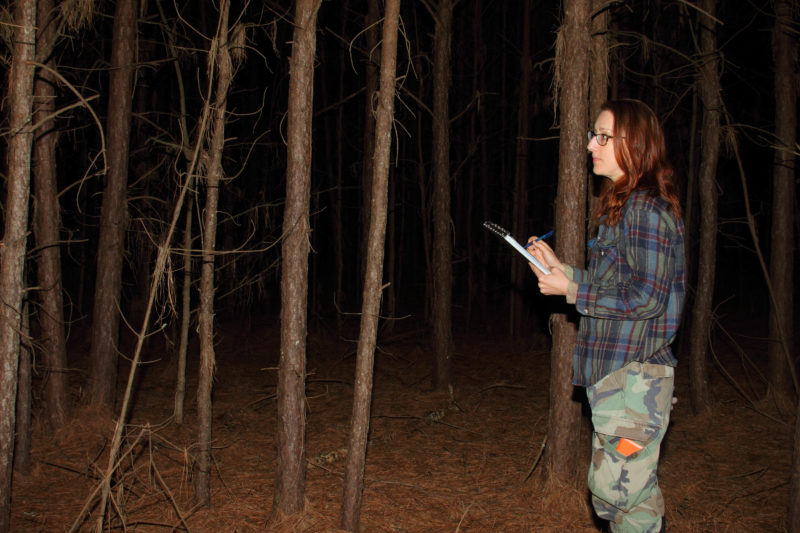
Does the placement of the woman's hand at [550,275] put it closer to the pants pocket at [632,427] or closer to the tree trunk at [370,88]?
the pants pocket at [632,427]

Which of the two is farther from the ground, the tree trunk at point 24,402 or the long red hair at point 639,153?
the long red hair at point 639,153

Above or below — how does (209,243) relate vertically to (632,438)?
above

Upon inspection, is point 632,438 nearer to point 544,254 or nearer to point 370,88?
point 544,254

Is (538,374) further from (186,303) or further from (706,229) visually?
(186,303)

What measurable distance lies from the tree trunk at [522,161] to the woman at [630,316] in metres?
10.0

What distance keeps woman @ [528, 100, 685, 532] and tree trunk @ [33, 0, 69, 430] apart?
19.1 feet

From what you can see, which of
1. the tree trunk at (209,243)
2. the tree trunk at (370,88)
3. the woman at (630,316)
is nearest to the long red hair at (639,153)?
the woman at (630,316)

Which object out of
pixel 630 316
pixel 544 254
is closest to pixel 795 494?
pixel 630 316

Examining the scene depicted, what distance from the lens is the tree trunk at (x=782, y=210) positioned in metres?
8.73

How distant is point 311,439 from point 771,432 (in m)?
6.07

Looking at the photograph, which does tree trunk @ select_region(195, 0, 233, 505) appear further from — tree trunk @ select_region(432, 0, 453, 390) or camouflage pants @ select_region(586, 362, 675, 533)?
tree trunk @ select_region(432, 0, 453, 390)

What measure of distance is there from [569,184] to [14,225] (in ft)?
15.1

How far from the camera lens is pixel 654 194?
277 cm

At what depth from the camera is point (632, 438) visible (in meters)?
2.81
